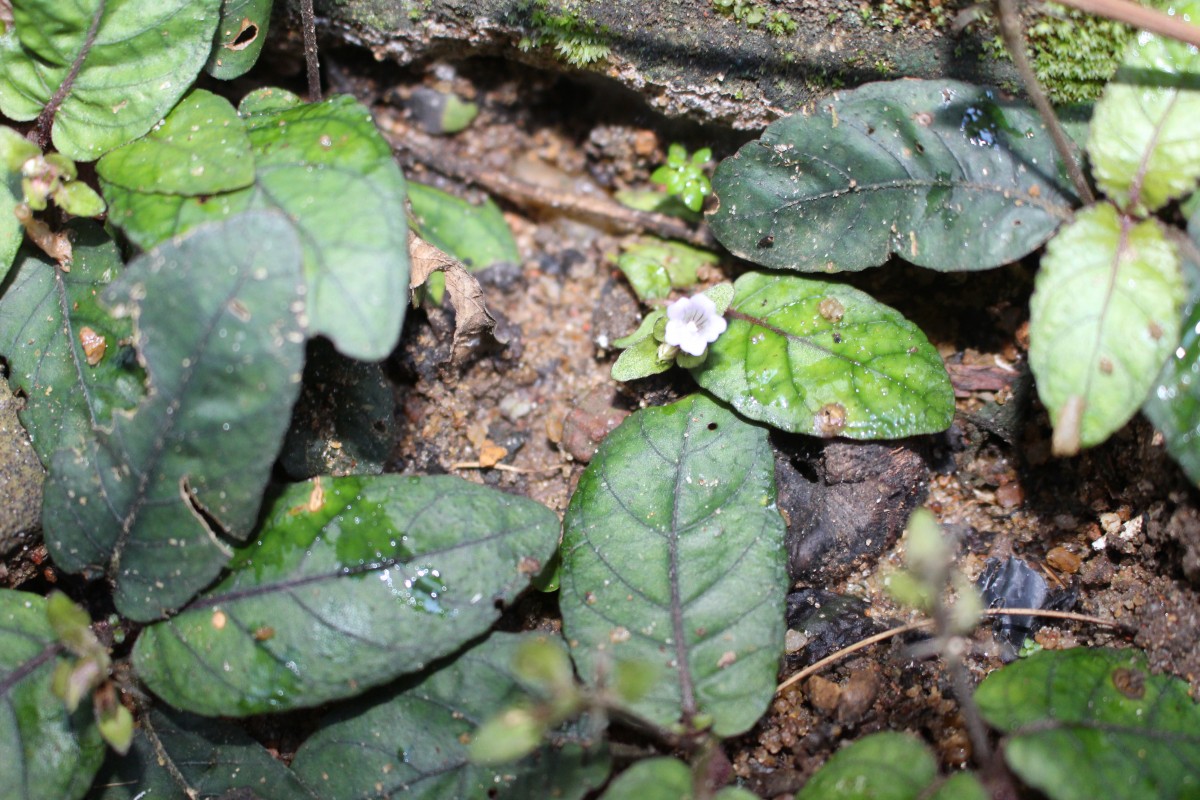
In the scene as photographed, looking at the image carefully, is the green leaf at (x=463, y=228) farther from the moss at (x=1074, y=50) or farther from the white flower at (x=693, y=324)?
the moss at (x=1074, y=50)

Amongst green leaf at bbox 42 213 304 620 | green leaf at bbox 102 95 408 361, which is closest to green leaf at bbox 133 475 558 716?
→ green leaf at bbox 42 213 304 620

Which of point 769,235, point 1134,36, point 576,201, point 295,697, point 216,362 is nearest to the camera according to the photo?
point 216,362

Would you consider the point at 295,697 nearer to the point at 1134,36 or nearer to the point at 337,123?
the point at 337,123

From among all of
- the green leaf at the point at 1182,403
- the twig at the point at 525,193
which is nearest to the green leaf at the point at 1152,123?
the green leaf at the point at 1182,403

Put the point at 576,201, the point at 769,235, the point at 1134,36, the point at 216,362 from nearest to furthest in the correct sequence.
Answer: the point at 216,362 < the point at 1134,36 < the point at 769,235 < the point at 576,201

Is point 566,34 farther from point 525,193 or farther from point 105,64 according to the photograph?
point 105,64

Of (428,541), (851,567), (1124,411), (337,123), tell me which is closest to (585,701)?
(428,541)

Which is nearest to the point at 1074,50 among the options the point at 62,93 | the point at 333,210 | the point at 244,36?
the point at 333,210
